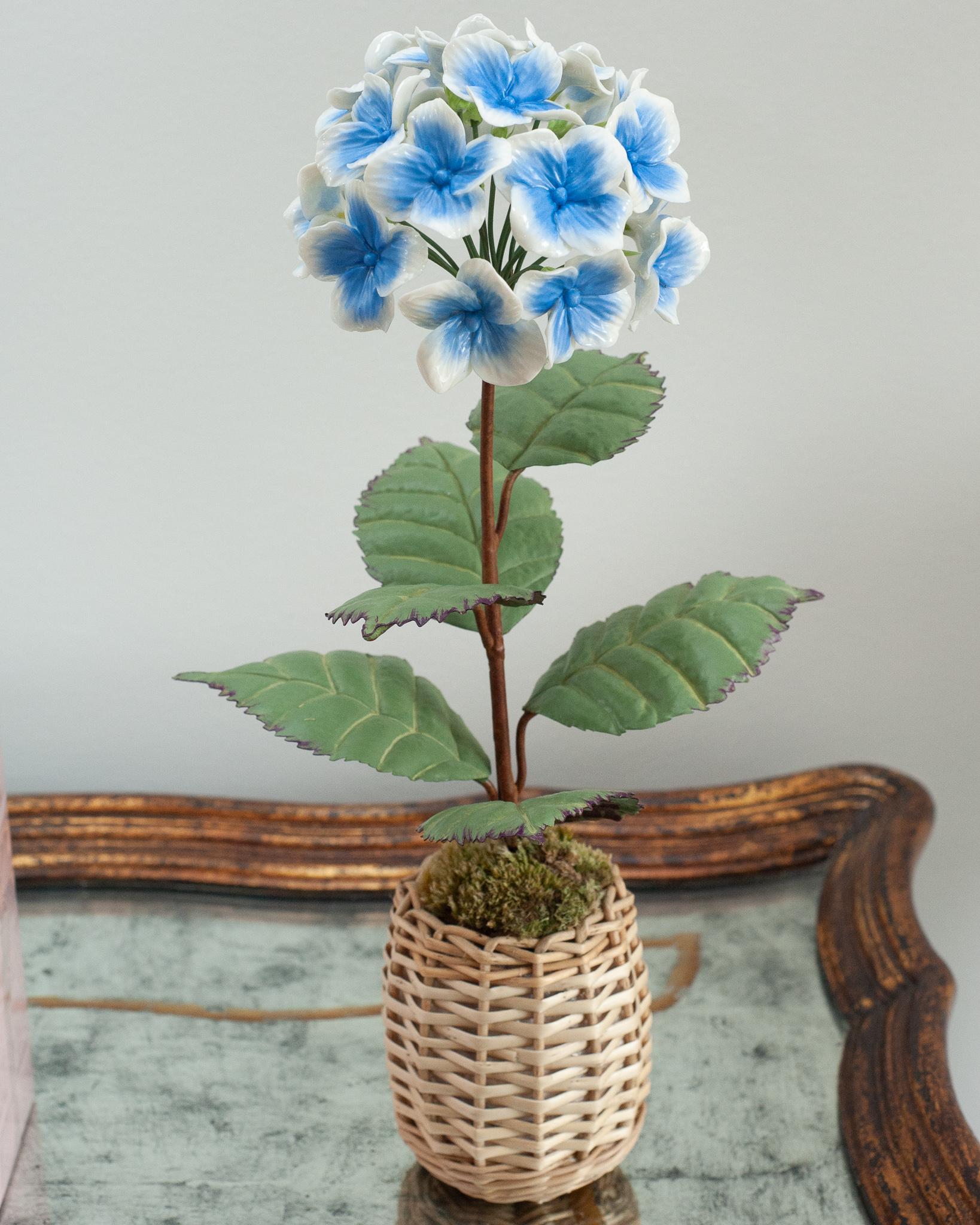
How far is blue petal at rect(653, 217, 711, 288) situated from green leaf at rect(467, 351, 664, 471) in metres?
0.07

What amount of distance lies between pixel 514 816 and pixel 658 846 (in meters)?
0.54

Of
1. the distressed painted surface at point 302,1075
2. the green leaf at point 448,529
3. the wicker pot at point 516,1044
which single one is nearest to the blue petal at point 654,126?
the green leaf at point 448,529

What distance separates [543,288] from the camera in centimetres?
57

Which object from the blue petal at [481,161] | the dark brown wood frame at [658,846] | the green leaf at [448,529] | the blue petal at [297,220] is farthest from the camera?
the dark brown wood frame at [658,846]

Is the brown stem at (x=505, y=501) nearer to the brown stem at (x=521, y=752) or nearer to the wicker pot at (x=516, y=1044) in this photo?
the brown stem at (x=521, y=752)

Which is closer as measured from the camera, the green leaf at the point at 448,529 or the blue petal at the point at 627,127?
the blue petal at the point at 627,127

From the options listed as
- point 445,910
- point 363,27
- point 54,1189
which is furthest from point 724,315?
point 54,1189

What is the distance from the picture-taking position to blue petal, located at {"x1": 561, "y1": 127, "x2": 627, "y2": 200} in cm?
55

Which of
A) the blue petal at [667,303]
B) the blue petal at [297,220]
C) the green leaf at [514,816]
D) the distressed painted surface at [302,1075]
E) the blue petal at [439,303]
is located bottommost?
the distressed painted surface at [302,1075]

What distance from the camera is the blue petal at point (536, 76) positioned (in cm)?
56

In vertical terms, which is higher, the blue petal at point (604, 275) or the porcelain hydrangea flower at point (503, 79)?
the porcelain hydrangea flower at point (503, 79)

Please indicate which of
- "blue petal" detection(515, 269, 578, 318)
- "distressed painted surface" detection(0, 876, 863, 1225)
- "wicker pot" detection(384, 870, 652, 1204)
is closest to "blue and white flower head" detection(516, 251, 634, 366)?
"blue petal" detection(515, 269, 578, 318)

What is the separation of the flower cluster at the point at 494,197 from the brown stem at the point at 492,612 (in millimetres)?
60

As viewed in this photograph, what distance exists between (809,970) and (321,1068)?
0.41 meters
